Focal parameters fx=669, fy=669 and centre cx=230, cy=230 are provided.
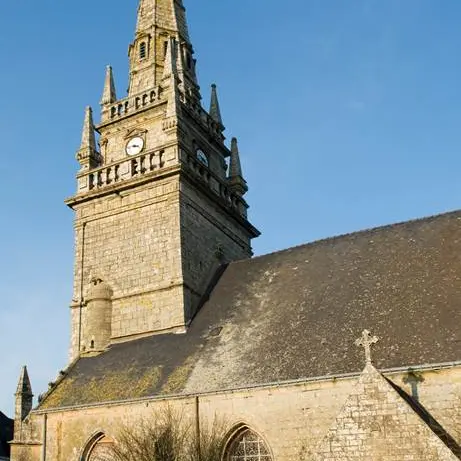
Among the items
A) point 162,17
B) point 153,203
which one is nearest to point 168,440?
point 153,203

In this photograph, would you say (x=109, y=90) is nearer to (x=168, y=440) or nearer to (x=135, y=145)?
(x=135, y=145)

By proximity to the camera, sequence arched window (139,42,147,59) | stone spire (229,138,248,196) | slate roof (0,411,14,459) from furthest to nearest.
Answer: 1. slate roof (0,411,14,459)
2. arched window (139,42,147,59)
3. stone spire (229,138,248,196)

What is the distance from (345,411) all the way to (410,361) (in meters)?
3.41

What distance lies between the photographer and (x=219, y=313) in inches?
797

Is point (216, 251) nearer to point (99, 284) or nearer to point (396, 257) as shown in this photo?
point (99, 284)

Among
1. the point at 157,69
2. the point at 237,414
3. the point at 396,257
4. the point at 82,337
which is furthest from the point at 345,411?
the point at 157,69

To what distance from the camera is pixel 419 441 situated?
36.6 feet

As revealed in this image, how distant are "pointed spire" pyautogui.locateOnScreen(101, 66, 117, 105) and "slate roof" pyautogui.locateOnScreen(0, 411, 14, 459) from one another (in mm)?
18442

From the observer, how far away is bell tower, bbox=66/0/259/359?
2150 centimetres

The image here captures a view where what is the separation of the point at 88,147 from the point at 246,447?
1335cm

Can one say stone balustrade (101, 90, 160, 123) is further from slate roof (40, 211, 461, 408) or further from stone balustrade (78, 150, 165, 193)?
slate roof (40, 211, 461, 408)

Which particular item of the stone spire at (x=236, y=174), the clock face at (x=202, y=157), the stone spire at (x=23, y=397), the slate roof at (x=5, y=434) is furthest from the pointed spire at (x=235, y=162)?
the slate roof at (x=5, y=434)

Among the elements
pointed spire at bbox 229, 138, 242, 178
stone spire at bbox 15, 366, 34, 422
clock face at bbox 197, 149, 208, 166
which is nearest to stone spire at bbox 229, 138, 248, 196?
pointed spire at bbox 229, 138, 242, 178

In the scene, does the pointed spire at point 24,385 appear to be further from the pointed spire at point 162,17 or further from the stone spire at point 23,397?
the pointed spire at point 162,17
